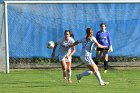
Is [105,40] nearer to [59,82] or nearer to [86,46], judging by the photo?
[59,82]

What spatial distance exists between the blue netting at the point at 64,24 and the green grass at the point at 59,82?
3.18ft

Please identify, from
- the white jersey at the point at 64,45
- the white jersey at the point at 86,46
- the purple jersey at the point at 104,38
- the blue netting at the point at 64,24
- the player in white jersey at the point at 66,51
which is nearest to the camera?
the white jersey at the point at 86,46

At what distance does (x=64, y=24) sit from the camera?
21.9 metres

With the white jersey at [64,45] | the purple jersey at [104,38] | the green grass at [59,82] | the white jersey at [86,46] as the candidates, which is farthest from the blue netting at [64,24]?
the white jersey at [86,46]

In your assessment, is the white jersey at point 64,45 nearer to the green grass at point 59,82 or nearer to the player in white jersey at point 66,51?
the player in white jersey at point 66,51

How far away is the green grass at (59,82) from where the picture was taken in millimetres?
14461

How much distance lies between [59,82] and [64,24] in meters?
5.37

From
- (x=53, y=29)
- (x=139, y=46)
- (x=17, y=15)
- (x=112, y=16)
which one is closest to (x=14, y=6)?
(x=17, y=15)


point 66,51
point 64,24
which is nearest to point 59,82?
point 66,51

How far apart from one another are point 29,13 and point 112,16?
3.42 meters

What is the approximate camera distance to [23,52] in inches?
856

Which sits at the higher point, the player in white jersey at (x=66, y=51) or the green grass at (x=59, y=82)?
the player in white jersey at (x=66, y=51)

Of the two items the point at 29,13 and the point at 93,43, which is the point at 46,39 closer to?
the point at 29,13

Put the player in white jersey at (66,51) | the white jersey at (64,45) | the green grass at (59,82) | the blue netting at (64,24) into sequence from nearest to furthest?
the green grass at (59,82) < the player in white jersey at (66,51) < the white jersey at (64,45) < the blue netting at (64,24)
